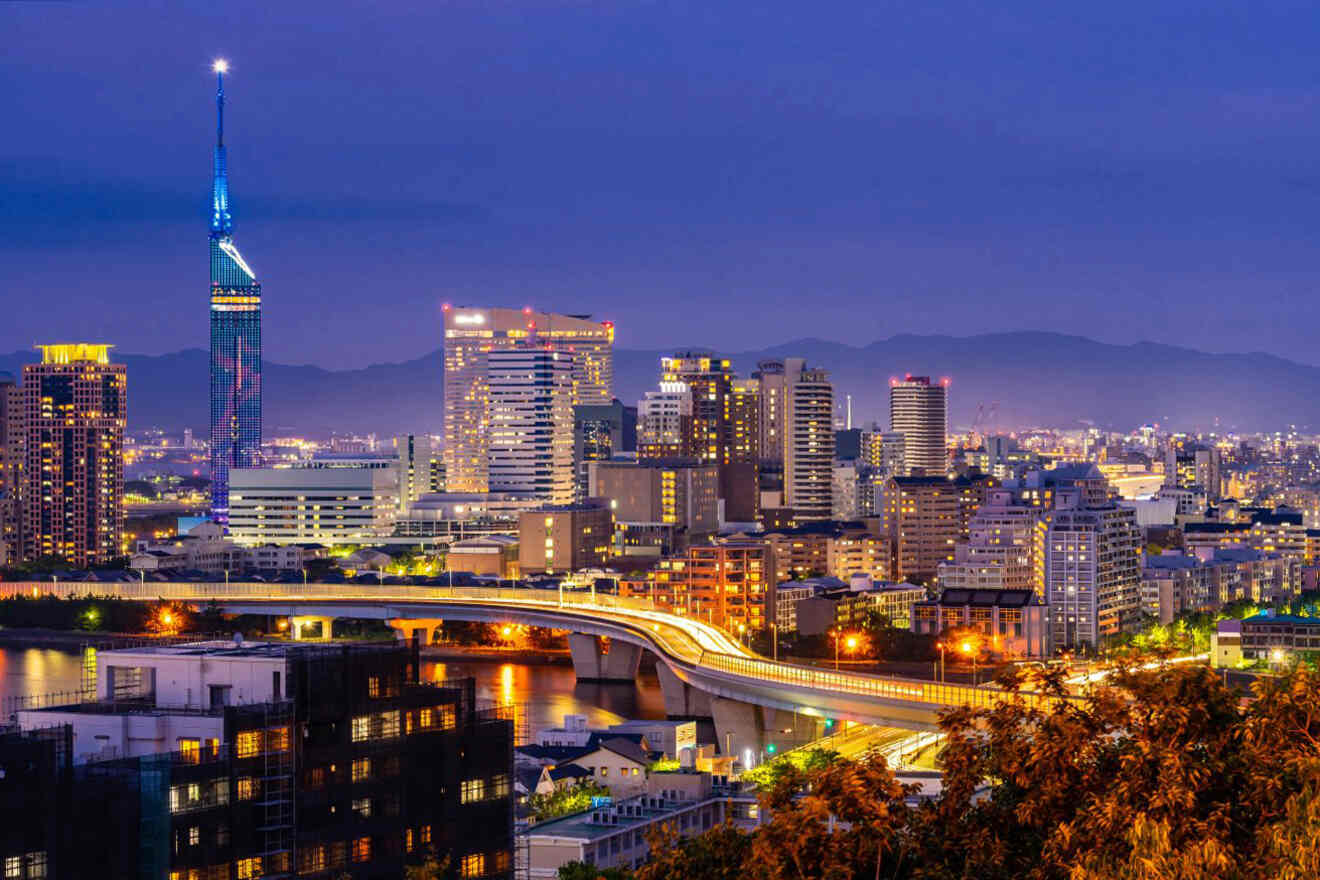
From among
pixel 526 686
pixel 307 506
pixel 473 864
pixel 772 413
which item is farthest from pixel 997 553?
pixel 473 864

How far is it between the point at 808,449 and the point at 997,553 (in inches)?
929

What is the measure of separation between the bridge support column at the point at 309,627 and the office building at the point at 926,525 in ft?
44.0

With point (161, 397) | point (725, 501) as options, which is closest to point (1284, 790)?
point (725, 501)

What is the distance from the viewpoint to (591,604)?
36000mm

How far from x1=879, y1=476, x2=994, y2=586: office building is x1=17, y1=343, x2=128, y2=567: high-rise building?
57.6 feet

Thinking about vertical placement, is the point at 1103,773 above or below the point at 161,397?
below

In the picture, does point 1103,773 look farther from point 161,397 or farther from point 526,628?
point 161,397

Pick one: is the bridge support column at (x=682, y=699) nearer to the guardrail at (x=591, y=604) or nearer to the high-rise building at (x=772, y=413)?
the guardrail at (x=591, y=604)

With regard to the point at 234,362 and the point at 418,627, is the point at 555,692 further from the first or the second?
the point at 234,362

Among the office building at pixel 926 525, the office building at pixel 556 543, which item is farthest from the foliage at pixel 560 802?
the office building at pixel 556 543

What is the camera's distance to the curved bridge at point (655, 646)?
22.3 meters

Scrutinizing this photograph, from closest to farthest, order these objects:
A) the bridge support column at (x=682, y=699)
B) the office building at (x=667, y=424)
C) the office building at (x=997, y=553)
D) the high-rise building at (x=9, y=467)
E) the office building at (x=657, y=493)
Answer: the bridge support column at (x=682, y=699)
the office building at (x=997, y=553)
the high-rise building at (x=9, y=467)
the office building at (x=657, y=493)
the office building at (x=667, y=424)

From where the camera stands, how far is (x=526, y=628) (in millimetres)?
37625

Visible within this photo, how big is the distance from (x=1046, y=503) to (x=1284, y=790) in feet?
129
